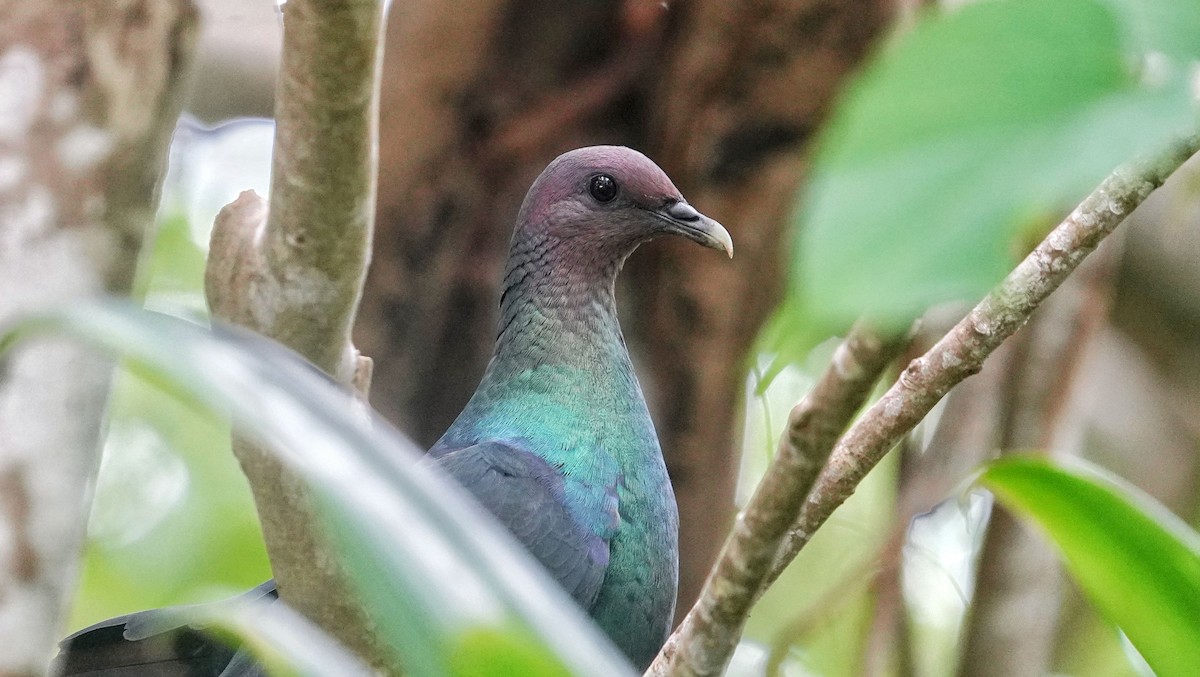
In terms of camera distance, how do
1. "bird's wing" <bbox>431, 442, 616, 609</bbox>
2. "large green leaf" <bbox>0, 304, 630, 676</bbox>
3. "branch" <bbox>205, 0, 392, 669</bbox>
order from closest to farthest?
1. "large green leaf" <bbox>0, 304, 630, 676</bbox>
2. "branch" <bbox>205, 0, 392, 669</bbox>
3. "bird's wing" <bbox>431, 442, 616, 609</bbox>

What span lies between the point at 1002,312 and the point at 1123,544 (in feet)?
1.05

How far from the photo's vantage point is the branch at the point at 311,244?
1978 mm

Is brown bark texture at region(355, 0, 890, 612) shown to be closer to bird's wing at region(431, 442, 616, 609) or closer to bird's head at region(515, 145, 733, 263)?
bird's head at region(515, 145, 733, 263)

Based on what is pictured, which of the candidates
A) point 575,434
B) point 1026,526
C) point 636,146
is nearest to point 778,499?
point 575,434

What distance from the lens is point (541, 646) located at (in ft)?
2.55

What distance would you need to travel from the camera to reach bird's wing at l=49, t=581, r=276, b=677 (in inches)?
92.0

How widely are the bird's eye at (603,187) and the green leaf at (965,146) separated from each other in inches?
87.6

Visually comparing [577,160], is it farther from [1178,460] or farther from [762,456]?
[1178,460]

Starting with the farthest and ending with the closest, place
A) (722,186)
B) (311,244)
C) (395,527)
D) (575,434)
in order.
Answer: (722,186)
(575,434)
(311,244)
(395,527)

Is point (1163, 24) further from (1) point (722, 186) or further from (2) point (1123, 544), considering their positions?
(1) point (722, 186)

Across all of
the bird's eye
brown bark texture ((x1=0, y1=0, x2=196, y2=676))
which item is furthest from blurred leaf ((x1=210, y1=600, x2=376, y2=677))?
the bird's eye

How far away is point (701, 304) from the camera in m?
3.65

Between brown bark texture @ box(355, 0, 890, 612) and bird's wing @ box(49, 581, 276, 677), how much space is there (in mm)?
1070

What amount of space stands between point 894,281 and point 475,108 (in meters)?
3.03
